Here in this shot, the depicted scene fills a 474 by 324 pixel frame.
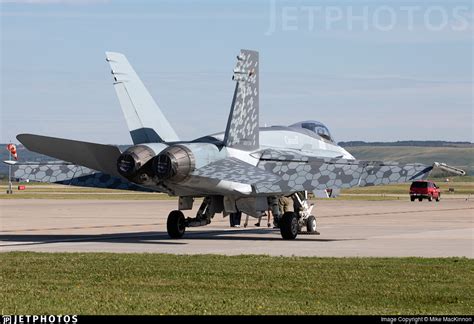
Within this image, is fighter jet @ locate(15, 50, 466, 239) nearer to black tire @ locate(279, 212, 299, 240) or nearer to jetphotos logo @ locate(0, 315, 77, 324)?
black tire @ locate(279, 212, 299, 240)

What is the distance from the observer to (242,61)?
32.2 meters

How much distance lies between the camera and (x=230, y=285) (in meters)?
18.3

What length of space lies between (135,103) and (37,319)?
17983 mm

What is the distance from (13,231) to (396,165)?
543 inches

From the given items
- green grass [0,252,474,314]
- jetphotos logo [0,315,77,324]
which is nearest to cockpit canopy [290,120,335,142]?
green grass [0,252,474,314]

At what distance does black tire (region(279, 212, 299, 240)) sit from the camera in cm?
3164

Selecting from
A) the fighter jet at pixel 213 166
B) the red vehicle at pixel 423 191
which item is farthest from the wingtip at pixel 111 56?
the red vehicle at pixel 423 191

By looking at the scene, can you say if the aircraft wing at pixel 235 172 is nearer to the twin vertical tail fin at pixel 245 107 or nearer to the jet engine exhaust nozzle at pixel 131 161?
the twin vertical tail fin at pixel 245 107

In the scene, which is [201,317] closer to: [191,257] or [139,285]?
[139,285]

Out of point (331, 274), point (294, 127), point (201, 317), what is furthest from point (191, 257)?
point (294, 127)

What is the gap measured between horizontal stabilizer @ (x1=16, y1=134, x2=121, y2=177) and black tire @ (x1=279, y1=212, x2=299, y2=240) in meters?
5.36

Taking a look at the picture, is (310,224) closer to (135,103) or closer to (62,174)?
(135,103)

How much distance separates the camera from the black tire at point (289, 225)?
31.6 m

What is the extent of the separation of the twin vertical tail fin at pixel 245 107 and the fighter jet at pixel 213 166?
0.03m
